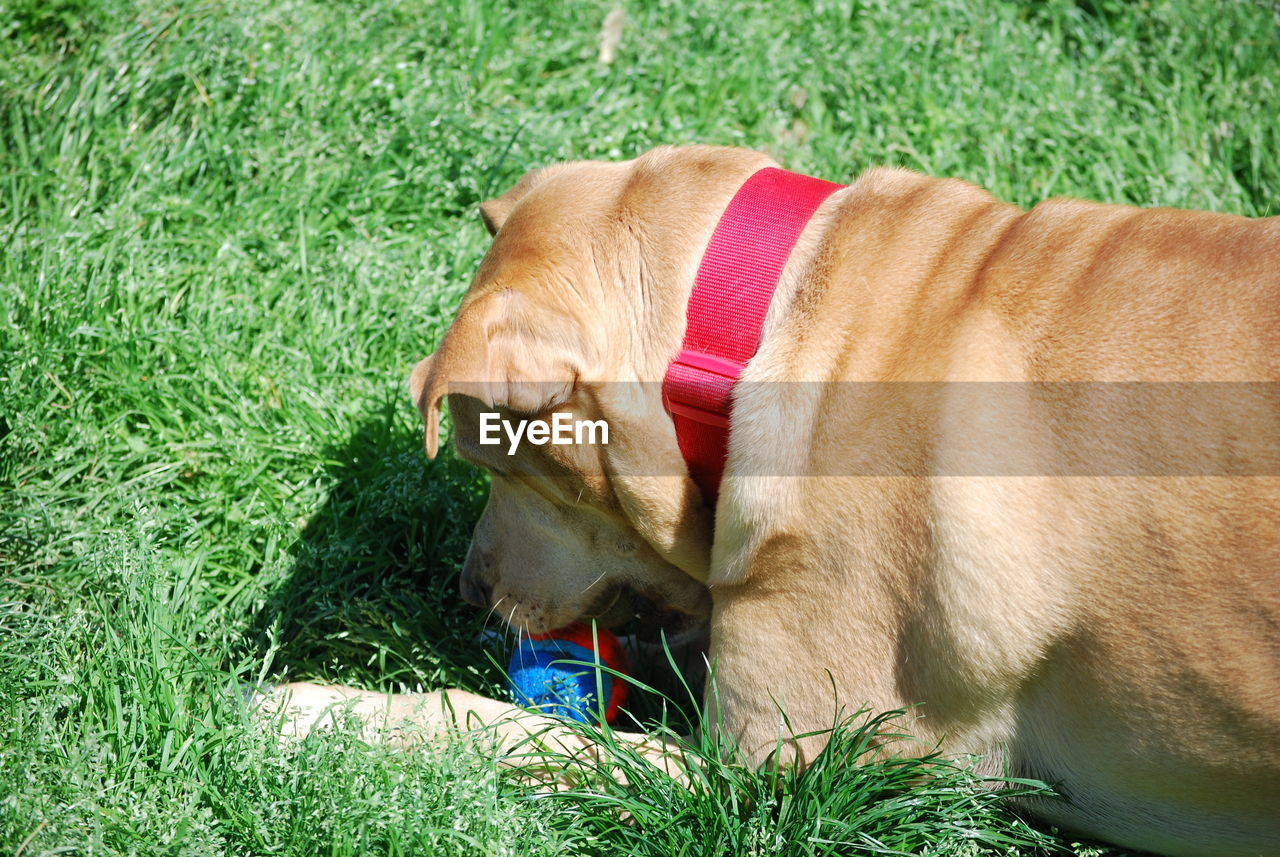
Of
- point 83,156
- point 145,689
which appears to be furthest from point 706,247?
point 83,156

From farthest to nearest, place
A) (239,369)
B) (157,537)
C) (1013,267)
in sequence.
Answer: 1. (239,369)
2. (157,537)
3. (1013,267)

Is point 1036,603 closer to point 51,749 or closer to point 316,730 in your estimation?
point 316,730

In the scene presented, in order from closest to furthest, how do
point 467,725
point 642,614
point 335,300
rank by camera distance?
point 467,725, point 642,614, point 335,300

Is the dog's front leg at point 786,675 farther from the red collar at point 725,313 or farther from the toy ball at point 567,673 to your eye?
the toy ball at point 567,673

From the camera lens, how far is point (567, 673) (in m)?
3.27

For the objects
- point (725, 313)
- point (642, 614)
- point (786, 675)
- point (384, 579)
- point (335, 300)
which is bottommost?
point (384, 579)

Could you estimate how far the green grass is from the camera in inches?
110

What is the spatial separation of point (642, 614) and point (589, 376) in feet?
2.90

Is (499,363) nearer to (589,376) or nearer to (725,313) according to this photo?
(589,376)

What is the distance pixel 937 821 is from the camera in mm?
2814

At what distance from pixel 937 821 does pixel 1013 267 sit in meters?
1.37

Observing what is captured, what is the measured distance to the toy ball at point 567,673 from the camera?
320cm

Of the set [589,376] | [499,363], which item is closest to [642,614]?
[589,376]

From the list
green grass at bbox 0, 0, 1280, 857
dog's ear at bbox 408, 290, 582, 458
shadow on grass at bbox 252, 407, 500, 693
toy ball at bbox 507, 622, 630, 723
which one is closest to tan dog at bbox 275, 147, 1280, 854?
dog's ear at bbox 408, 290, 582, 458
